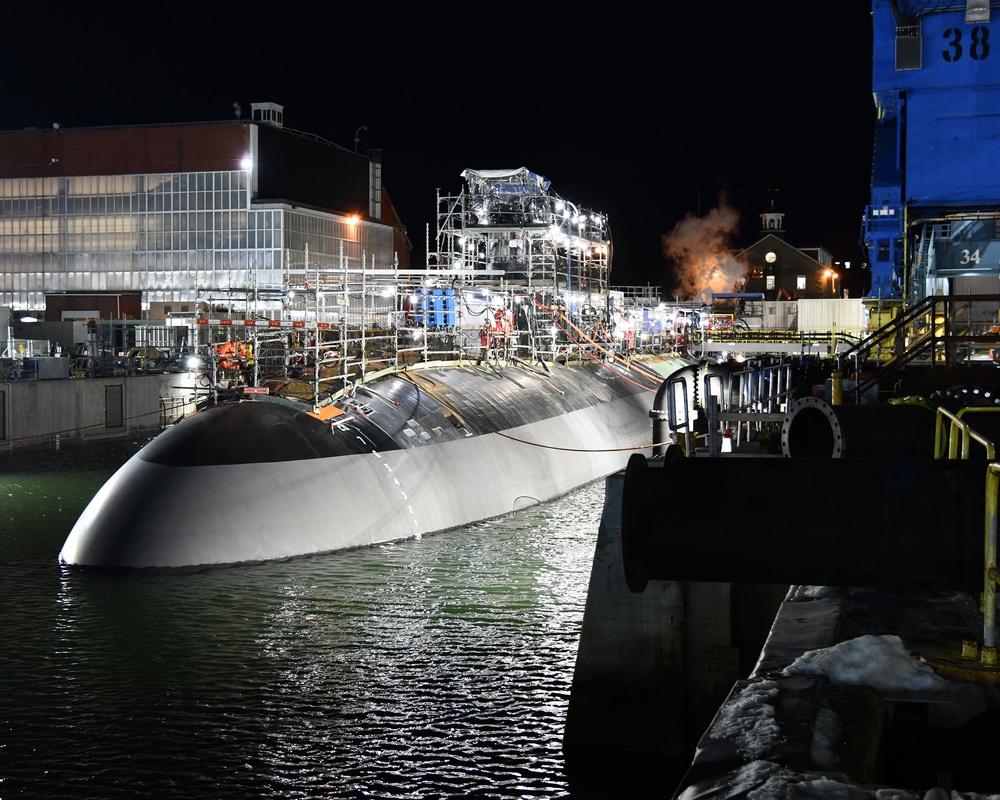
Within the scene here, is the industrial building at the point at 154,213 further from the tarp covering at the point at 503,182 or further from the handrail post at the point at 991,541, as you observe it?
the handrail post at the point at 991,541

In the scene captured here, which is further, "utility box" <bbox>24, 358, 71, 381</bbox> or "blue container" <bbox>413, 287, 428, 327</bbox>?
"utility box" <bbox>24, 358, 71, 381</bbox>

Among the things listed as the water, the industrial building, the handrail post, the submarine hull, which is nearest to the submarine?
the submarine hull

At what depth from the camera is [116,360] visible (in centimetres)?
5353

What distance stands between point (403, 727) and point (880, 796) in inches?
296

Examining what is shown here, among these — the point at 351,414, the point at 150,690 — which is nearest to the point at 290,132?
the point at 351,414

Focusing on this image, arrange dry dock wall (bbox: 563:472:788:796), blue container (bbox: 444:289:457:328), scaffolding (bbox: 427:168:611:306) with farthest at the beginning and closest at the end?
scaffolding (bbox: 427:168:611:306) < blue container (bbox: 444:289:457:328) < dry dock wall (bbox: 563:472:788:796)

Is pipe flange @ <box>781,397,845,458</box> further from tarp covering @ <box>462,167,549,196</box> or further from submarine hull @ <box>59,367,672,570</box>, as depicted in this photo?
tarp covering @ <box>462,167,549,196</box>

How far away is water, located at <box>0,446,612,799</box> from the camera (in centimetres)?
1155

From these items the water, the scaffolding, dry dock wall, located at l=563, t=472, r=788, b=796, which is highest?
the scaffolding

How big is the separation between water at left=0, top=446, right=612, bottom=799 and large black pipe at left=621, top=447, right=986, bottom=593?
3898 mm

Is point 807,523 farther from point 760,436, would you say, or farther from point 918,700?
point 760,436

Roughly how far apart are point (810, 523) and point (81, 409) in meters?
41.0

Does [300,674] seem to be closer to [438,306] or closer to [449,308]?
[438,306]

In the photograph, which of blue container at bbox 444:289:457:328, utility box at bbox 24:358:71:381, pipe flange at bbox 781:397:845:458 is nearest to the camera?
pipe flange at bbox 781:397:845:458
